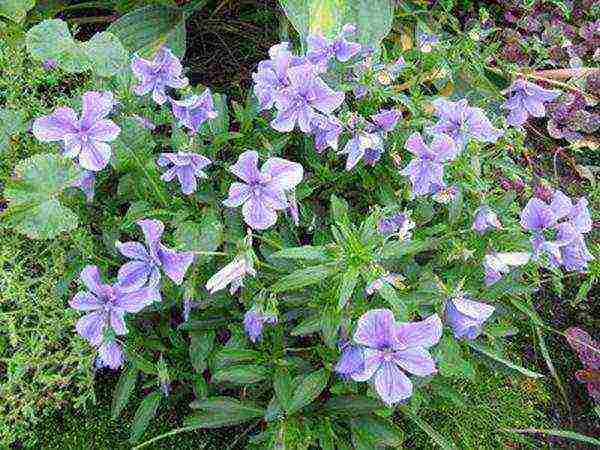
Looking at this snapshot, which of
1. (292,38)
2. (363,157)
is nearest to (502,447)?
(363,157)

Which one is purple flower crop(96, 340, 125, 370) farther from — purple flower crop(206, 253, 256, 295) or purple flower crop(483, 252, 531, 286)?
purple flower crop(483, 252, 531, 286)

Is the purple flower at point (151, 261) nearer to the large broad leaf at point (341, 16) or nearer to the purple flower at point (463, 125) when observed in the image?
the purple flower at point (463, 125)

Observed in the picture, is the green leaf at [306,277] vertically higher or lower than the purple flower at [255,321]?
higher

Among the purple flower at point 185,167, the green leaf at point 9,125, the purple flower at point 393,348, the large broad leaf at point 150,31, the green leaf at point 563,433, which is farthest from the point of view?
the large broad leaf at point 150,31

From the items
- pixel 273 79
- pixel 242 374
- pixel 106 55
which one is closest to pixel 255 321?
pixel 242 374

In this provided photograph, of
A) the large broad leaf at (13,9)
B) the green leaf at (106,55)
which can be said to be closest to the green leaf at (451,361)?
the green leaf at (106,55)

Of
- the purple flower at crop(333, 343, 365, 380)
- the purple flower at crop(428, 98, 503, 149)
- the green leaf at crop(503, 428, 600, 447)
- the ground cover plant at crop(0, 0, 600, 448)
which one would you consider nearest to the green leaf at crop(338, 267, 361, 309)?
the ground cover plant at crop(0, 0, 600, 448)

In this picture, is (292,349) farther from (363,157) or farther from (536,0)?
(536,0)

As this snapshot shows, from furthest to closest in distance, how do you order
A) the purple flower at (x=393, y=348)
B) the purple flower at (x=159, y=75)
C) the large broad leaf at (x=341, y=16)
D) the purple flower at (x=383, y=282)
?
the large broad leaf at (x=341, y=16) → the purple flower at (x=159, y=75) → the purple flower at (x=383, y=282) → the purple flower at (x=393, y=348)
